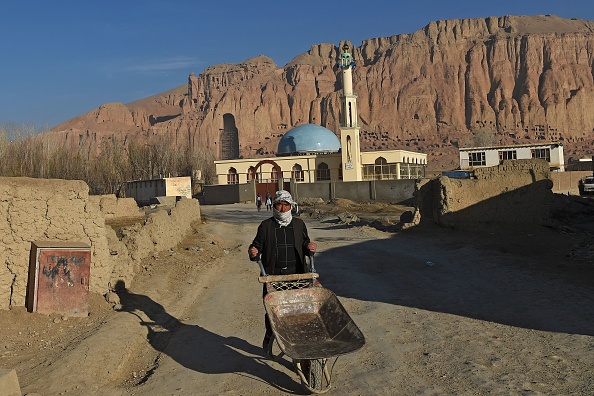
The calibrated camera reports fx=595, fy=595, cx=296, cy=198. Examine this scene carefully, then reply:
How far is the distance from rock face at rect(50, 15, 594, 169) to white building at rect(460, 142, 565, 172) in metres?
43.9

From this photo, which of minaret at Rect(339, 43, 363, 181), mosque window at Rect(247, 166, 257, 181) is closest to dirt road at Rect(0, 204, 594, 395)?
minaret at Rect(339, 43, 363, 181)

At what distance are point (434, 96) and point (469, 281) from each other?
394ft

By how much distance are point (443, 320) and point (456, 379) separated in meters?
2.42

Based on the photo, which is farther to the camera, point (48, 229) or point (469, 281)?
point (469, 281)

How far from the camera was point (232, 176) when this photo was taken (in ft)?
199

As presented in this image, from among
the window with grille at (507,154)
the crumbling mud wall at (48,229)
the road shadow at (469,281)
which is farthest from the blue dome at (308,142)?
the crumbling mud wall at (48,229)

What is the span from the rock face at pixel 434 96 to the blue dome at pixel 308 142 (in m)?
42.4

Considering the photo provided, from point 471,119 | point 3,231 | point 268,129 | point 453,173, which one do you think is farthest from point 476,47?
point 3,231

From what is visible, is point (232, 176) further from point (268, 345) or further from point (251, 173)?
point (268, 345)

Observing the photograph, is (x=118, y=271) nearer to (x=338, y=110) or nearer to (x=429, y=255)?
(x=429, y=255)

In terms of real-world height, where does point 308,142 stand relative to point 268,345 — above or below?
above

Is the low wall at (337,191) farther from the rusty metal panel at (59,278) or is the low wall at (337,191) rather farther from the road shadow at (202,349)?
the rusty metal panel at (59,278)

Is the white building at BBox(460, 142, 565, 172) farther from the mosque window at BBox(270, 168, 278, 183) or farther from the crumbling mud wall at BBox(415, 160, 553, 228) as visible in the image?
the crumbling mud wall at BBox(415, 160, 553, 228)

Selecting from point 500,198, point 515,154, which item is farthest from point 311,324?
point 515,154
